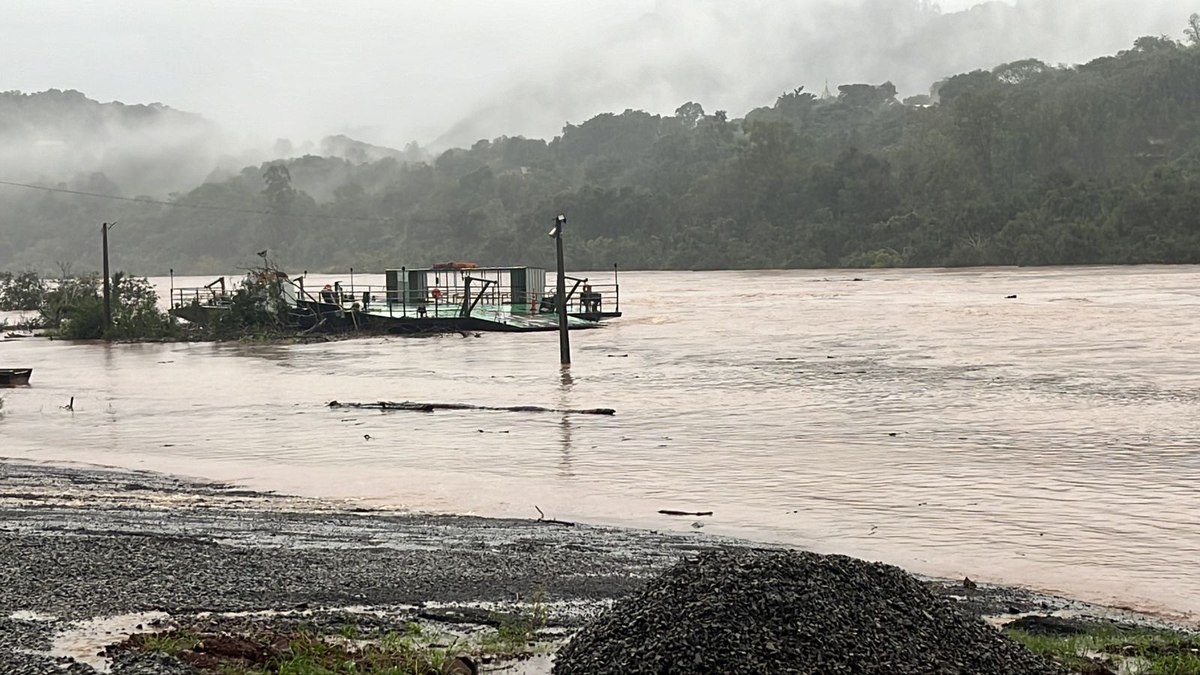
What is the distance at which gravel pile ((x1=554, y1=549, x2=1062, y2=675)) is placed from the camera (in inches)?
204

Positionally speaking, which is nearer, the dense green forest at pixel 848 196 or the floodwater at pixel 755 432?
the floodwater at pixel 755 432

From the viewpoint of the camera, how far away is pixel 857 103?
563ft

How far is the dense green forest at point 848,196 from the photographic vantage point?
103250 mm

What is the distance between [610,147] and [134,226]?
7166 centimetres

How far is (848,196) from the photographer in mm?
120625

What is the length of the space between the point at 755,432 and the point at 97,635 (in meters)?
14.4

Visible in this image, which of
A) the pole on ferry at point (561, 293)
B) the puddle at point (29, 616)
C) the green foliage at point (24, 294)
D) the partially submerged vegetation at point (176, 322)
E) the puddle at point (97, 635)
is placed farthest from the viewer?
the green foliage at point (24, 294)

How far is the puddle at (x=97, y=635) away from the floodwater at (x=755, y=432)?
5.80m

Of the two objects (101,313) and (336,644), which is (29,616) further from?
(101,313)

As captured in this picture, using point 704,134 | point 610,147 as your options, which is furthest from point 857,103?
point 610,147

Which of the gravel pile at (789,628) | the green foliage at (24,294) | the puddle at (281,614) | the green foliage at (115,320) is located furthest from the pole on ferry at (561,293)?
the green foliage at (24,294)

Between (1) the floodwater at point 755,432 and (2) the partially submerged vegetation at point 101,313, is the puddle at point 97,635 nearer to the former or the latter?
(1) the floodwater at point 755,432

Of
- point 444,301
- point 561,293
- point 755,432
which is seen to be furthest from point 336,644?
point 444,301

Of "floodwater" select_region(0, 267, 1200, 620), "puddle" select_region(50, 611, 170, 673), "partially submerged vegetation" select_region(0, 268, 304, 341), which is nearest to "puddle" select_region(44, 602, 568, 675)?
"puddle" select_region(50, 611, 170, 673)
